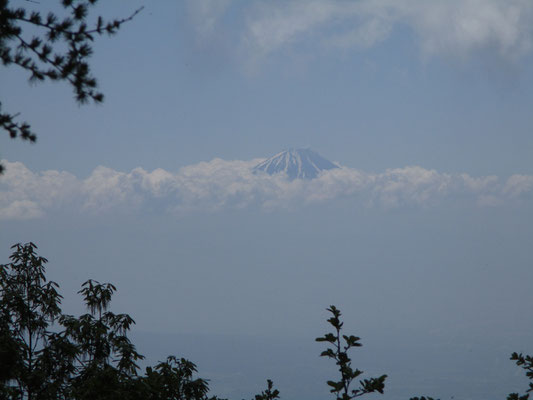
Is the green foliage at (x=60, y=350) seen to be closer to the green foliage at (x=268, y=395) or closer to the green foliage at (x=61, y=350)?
the green foliage at (x=61, y=350)

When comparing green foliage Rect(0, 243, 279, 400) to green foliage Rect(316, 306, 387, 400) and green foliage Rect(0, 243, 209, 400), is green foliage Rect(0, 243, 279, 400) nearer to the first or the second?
green foliage Rect(0, 243, 209, 400)

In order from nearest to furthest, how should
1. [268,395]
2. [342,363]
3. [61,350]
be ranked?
[342,363], [268,395], [61,350]

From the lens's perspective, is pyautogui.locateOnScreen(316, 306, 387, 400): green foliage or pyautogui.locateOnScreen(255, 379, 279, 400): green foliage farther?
pyautogui.locateOnScreen(255, 379, 279, 400): green foliage

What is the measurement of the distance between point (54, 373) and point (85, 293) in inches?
85.6

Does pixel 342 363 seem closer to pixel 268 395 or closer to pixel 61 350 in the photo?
pixel 268 395

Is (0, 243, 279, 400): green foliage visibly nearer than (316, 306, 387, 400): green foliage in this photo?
No

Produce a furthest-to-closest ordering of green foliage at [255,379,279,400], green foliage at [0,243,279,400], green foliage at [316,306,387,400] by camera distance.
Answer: green foliage at [0,243,279,400]
green foliage at [255,379,279,400]
green foliage at [316,306,387,400]

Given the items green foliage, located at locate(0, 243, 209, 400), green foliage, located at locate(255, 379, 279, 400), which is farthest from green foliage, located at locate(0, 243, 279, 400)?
green foliage, located at locate(255, 379, 279, 400)

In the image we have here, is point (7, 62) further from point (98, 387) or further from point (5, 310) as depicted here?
point (5, 310)

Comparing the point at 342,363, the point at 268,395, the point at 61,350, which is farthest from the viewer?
the point at 61,350

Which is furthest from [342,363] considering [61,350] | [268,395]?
[61,350]

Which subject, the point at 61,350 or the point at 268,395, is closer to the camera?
the point at 268,395

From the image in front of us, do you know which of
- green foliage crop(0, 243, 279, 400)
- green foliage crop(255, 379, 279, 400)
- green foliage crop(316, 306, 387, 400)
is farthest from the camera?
green foliage crop(0, 243, 279, 400)

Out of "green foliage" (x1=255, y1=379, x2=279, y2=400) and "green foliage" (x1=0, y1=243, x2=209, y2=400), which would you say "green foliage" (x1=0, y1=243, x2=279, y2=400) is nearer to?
"green foliage" (x1=0, y1=243, x2=209, y2=400)
